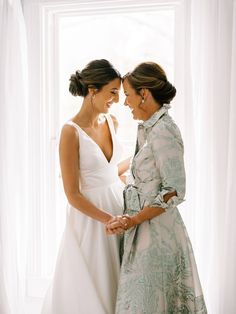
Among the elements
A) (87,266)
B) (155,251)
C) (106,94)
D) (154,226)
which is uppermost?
(106,94)

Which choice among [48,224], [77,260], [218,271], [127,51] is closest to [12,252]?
[48,224]

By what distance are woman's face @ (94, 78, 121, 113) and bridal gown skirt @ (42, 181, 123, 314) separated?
1.44 feet

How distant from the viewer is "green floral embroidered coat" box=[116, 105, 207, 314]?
6.80ft

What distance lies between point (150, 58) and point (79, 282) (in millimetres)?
1535

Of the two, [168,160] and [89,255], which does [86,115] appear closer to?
[168,160]

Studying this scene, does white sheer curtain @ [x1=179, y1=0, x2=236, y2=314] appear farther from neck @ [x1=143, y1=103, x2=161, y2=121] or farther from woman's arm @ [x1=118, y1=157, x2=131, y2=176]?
neck @ [x1=143, y1=103, x2=161, y2=121]

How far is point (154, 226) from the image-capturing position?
2143mm

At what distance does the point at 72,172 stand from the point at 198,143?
0.83 metres

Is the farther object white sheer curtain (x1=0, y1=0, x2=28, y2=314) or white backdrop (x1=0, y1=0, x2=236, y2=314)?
white sheer curtain (x1=0, y1=0, x2=28, y2=314)

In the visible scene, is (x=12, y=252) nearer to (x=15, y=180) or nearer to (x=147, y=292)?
(x=15, y=180)

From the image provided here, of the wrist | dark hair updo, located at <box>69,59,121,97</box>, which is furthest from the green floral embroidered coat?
dark hair updo, located at <box>69,59,121,97</box>

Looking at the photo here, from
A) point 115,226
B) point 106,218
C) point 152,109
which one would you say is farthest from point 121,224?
point 152,109

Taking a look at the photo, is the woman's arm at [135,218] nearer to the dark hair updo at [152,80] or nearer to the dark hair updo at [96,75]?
the dark hair updo at [152,80]

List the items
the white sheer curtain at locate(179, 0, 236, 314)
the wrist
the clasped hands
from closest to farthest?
the clasped hands
the wrist
the white sheer curtain at locate(179, 0, 236, 314)
